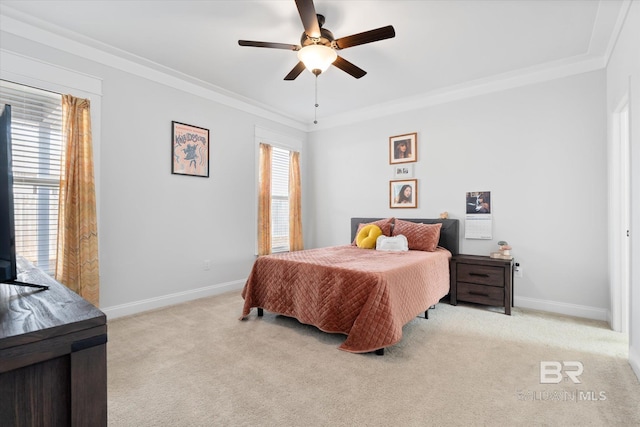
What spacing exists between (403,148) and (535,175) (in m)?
1.68

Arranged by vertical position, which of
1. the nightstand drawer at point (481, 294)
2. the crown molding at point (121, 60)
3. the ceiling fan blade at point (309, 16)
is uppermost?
the crown molding at point (121, 60)

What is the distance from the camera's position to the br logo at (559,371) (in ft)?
6.73

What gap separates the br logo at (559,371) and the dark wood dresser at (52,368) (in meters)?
2.45

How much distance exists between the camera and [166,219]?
12.1 ft

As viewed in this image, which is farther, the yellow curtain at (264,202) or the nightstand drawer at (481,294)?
the yellow curtain at (264,202)

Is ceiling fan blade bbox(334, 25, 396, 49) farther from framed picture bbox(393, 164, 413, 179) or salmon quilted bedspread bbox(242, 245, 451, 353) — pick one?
framed picture bbox(393, 164, 413, 179)

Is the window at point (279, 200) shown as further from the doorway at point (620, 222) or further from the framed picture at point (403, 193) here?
the doorway at point (620, 222)

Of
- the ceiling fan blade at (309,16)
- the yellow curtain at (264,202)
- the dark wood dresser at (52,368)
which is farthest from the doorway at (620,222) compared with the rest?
the yellow curtain at (264,202)

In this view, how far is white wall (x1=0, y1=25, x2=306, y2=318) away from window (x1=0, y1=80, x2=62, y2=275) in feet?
0.61

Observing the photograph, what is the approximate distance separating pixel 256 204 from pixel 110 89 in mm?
2238

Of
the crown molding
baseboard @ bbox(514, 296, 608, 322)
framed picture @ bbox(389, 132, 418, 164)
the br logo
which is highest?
the crown molding

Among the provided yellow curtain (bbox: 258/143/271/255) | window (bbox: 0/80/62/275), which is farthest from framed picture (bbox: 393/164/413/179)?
window (bbox: 0/80/62/275)

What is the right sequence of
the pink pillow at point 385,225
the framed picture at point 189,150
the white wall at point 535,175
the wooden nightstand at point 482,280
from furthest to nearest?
the pink pillow at point 385,225
the framed picture at point 189,150
the wooden nightstand at point 482,280
the white wall at point 535,175

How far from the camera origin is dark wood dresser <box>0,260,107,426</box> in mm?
748
